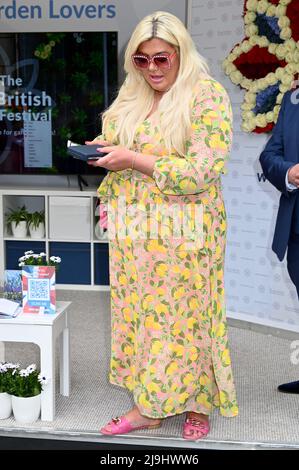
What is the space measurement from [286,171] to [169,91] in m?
0.69

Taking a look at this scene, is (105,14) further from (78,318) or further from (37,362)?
(37,362)

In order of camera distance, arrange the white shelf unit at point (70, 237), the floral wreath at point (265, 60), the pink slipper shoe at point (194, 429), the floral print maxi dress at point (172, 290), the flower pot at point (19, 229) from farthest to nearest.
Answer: the flower pot at point (19, 229) → the white shelf unit at point (70, 237) → the floral wreath at point (265, 60) → the pink slipper shoe at point (194, 429) → the floral print maxi dress at point (172, 290)

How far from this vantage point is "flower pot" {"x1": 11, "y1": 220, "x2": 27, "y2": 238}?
5.87 m

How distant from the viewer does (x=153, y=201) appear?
277 cm

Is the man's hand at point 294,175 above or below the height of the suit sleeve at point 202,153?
below

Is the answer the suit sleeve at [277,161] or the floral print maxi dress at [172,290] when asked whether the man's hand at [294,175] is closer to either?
the suit sleeve at [277,161]

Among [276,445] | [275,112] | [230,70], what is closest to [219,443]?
[276,445]

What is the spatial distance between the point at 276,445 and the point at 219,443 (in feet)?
0.73

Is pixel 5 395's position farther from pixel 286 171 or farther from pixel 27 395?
pixel 286 171

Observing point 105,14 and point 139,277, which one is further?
point 105,14

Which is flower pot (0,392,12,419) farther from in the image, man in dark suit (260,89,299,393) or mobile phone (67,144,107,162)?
man in dark suit (260,89,299,393)

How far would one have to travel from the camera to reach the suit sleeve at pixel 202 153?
258 cm

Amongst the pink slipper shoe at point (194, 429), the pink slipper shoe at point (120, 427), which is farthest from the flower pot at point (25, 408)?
the pink slipper shoe at point (194, 429)

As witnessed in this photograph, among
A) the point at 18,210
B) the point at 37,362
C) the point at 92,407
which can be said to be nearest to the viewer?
the point at 92,407
